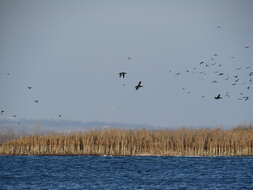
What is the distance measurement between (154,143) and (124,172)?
37.0ft

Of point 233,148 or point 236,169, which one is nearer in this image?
point 236,169

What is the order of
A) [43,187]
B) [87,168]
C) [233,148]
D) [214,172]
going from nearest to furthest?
[43,187] < [214,172] < [87,168] < [233,148]

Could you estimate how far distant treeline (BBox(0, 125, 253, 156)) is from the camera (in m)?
59.1

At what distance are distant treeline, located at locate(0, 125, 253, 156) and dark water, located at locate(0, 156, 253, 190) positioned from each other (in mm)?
704

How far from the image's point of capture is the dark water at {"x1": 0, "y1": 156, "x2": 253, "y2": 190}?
1574 inches

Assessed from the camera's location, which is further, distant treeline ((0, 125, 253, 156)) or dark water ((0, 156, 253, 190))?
distant treeline ((0, 125, 253, 156))

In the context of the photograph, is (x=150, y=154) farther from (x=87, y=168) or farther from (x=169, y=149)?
→ (x=87, y=168)

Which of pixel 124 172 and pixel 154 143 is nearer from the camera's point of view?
pixel 124 172

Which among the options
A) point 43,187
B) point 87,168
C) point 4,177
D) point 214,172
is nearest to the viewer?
point 43,187

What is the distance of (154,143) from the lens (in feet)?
196

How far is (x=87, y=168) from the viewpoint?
51.8 metres

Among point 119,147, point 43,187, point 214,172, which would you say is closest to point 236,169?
point 214,172

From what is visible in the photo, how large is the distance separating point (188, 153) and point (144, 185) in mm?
20067

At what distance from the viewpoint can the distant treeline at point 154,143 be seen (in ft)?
194
